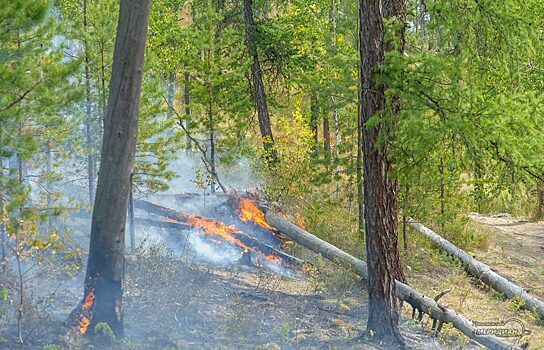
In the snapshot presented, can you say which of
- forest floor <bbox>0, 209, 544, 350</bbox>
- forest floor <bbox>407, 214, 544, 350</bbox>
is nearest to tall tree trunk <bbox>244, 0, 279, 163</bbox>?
forest floor <bbox>0, 209, 544, 350</bbox>

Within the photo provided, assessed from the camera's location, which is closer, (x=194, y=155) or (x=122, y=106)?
(x=122, y=106)

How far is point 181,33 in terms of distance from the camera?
18.8 metres

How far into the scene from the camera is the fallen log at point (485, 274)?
12.6 meters

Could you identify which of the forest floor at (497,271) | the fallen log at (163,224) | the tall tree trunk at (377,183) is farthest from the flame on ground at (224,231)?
the tall tree trunk at (377,183)

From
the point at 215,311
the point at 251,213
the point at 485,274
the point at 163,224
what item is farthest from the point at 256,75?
the point at 215,311

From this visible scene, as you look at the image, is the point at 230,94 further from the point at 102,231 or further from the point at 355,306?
the point at 102,231

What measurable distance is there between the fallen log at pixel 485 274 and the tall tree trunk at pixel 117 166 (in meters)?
8.19

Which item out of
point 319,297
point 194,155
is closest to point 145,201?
point 194,155

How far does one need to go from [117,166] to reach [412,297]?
5.57 meters

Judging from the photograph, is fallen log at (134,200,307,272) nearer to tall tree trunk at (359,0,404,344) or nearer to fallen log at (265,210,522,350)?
fallen log at (265,210,522,350)

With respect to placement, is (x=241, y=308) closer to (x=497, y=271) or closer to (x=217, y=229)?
(x=217, y=229)

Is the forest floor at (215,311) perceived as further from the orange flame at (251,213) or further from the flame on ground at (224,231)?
the orange flame at (251,213)

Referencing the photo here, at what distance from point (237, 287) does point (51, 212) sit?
10.8 feet

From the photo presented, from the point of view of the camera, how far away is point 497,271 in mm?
15414
